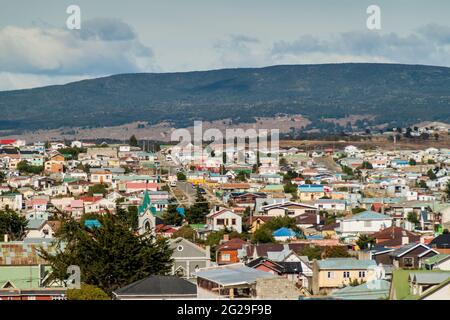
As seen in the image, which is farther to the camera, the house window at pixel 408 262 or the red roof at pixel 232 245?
the red roof at pixel 232 245

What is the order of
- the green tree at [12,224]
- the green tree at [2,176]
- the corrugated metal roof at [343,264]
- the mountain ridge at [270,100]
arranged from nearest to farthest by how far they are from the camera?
1. the corrugated metal roof at [343,264]
2. the green tree at [12,224]
3. the green tree at [2,176]
4. the mountain ridge at [270,100]

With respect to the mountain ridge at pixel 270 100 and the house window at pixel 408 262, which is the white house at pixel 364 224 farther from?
the mountain ridge at pixel 270 100

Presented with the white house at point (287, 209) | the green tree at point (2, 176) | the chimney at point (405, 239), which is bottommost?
the white house at point (287, 209)

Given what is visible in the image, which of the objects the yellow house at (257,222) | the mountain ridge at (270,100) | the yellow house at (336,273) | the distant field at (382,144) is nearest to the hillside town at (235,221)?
the yellow house at (336,273)

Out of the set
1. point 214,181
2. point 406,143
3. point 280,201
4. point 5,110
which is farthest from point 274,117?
point 280,201

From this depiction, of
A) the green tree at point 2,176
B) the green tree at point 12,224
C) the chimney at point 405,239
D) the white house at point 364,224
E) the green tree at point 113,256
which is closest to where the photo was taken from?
the green tree at point 113,256

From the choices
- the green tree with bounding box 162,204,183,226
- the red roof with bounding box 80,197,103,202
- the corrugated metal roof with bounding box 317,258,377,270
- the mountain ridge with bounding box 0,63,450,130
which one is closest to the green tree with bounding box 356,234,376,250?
the corrugated metal roof with bounding box 317,258,377,270

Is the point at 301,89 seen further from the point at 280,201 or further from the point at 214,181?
the point at 280,201
